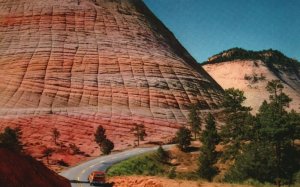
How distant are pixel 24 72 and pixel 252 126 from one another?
43.1m

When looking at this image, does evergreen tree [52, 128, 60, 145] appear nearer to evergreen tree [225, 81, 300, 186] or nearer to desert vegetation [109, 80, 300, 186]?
desert vegetation [109, 80, 300, 186]

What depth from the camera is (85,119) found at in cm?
6156

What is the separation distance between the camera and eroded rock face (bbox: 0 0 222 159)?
6044 centimetres

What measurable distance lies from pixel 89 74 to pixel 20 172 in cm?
5834

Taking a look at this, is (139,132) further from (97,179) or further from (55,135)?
(97,179)

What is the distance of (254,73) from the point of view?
150625 millimetres

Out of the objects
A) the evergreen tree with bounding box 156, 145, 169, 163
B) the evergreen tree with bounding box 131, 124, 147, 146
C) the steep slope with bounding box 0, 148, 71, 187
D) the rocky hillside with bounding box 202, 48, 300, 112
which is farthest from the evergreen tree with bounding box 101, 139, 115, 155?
the rocky hillside with bounding box 202, 48, 300, 112

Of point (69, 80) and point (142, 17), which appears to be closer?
point (69, 80)

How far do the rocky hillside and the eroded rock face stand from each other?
5291 centimetres

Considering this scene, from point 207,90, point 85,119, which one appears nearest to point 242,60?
point 207,90

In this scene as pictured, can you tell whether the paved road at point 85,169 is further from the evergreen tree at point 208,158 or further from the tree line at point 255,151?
the tree line at point 255,151

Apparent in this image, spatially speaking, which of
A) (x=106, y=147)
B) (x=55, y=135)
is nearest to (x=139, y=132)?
(x=106, y=147)

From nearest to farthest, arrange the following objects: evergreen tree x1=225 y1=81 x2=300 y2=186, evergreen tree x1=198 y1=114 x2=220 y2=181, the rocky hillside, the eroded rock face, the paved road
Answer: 1. the paved road
2. evergreen tree x1=225 y1=81 x2=300 y2=186
3. evergreen tree x1=198 y1=114 x2=220 y2=181
4. the eroded rock face
5. the rocky hillside

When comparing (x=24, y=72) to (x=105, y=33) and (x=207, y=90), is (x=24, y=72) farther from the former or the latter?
(x=207, y=90)
